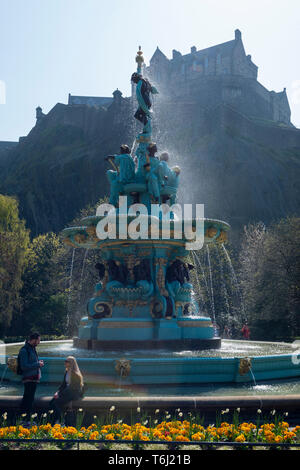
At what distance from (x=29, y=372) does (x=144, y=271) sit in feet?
24.1

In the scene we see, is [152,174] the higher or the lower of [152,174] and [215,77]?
the lower

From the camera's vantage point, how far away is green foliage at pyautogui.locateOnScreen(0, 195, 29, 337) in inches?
1483

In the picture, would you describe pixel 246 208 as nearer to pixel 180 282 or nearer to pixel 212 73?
pixel 212 73

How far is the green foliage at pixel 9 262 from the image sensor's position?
1483 inches

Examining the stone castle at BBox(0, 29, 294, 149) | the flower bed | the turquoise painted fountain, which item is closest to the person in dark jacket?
the flower bed

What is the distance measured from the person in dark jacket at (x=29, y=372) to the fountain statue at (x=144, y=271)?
217 inches

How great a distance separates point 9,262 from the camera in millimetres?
39781

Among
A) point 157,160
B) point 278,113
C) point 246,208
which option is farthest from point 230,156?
point 157,160

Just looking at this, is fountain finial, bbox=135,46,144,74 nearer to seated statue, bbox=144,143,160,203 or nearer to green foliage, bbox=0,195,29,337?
seated statue, bbox=144,143,160,203

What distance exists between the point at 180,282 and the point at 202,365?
5576mm

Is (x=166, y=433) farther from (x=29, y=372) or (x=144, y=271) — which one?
(x=144, y=271)

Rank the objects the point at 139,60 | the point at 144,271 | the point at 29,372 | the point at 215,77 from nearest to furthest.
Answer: the point at 29,372 → the point at 144,271 → the point at 139,60 → the point at 215,77

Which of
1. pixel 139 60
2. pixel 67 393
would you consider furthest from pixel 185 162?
pixel 67 393

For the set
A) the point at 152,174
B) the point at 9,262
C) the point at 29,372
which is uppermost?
the point at 9,262
